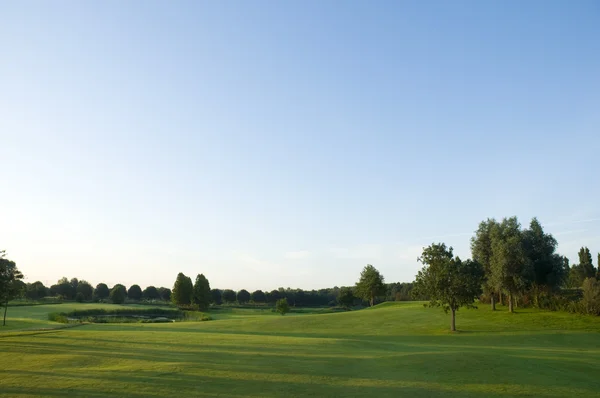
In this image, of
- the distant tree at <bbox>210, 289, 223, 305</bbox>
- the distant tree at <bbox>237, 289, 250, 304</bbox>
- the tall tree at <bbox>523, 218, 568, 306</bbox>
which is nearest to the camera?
the tall tree at <bbox>523, 218, 568, 306</bbox>

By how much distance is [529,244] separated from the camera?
60875mm

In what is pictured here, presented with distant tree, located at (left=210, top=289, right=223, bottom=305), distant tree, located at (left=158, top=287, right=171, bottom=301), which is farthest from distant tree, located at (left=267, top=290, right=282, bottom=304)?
distant tree, located at (left=158, top=287, right=171, bottom=301)

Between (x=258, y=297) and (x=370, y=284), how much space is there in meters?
79.9

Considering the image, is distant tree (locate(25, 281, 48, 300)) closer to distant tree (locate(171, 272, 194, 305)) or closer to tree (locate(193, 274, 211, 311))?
distant tree (locate(171, 272, 194, 305))

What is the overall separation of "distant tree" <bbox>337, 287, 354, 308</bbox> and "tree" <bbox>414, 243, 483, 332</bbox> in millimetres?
75316

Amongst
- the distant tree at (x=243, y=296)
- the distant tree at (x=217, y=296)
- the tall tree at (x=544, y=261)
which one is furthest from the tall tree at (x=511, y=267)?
the distant tree at (x=243, y=296)

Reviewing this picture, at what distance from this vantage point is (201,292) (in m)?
109

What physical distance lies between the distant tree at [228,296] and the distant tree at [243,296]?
214 inches

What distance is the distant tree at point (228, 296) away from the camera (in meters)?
164

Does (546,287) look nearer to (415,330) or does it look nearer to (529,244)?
(529,244)

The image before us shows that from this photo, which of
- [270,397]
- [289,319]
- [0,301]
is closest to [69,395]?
[270,397]

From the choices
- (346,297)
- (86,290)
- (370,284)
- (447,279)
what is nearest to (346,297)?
(346,297)

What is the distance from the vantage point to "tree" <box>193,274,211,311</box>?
109m

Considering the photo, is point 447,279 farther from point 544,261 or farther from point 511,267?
point 544,261
